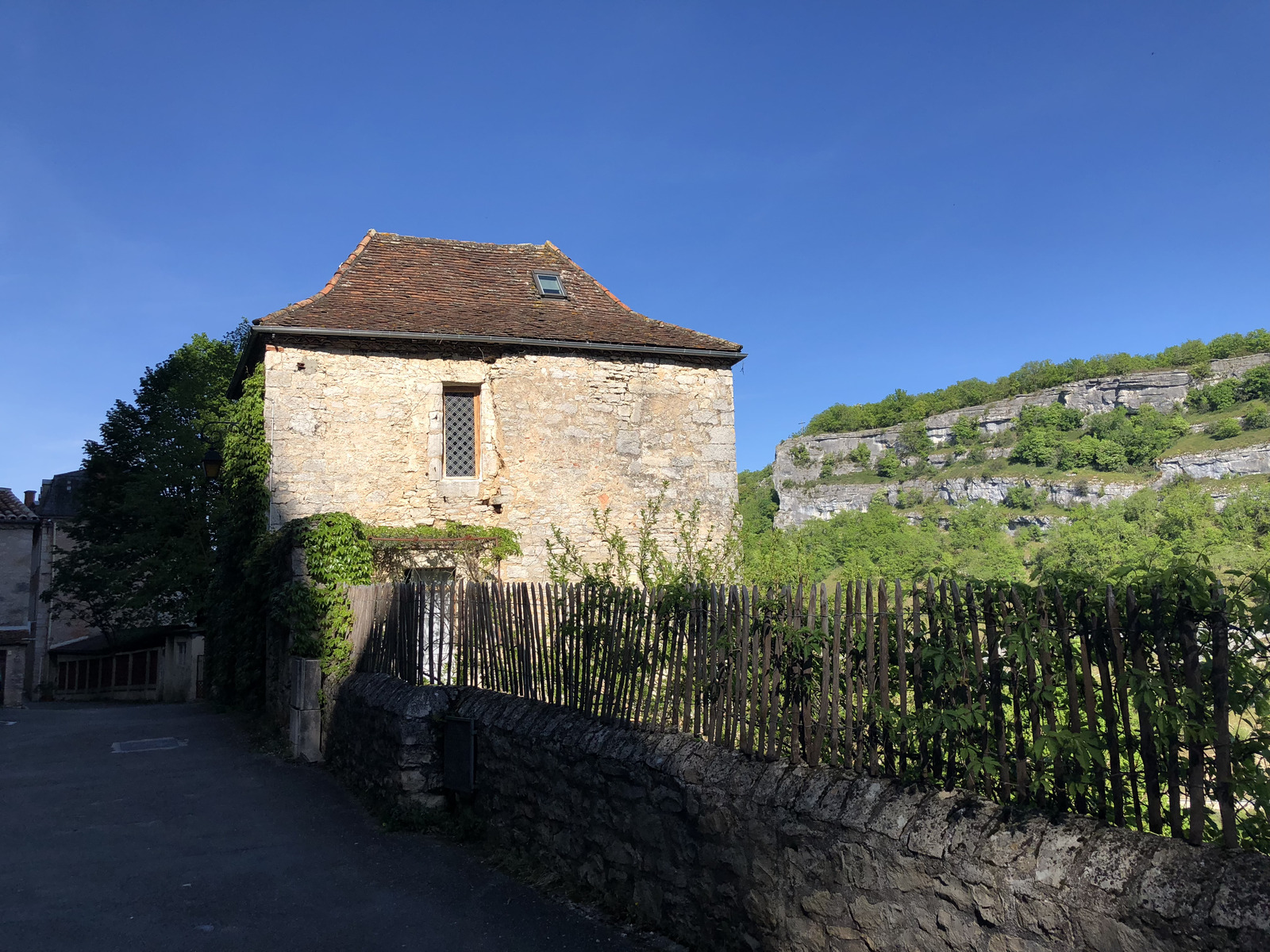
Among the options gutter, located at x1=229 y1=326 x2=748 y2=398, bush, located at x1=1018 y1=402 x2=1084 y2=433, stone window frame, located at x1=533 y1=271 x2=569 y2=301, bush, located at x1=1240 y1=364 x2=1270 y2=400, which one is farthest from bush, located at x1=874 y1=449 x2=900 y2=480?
gutter, located at x1=229 y1=326 x2=748 y2=398

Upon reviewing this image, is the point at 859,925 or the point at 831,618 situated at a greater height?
the point at 831,618

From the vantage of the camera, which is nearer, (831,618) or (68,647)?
(831,618)

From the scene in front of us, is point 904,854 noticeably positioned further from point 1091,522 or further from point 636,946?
point 1091,522

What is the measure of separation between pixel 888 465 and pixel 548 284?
14581 cm

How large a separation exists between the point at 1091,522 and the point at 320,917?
98.8m

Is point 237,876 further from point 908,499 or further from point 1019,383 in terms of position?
point 1019,383

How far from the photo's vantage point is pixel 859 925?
346 cm

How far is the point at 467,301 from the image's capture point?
1498cm

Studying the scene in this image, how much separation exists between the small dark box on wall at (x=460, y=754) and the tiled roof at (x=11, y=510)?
29.1 meters

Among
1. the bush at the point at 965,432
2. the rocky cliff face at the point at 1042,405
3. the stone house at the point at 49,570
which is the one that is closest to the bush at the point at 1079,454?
the rocky cliff face at the point at 1042,405

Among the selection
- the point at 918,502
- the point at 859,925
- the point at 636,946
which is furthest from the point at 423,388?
the point at 918,502

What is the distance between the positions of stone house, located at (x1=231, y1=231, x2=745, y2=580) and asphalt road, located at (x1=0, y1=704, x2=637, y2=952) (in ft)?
16.3

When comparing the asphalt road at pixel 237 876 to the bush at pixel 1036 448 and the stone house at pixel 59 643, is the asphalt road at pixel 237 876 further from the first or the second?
the bush at pixel 1036 448

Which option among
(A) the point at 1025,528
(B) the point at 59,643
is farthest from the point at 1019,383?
(B) the point at 59,643
